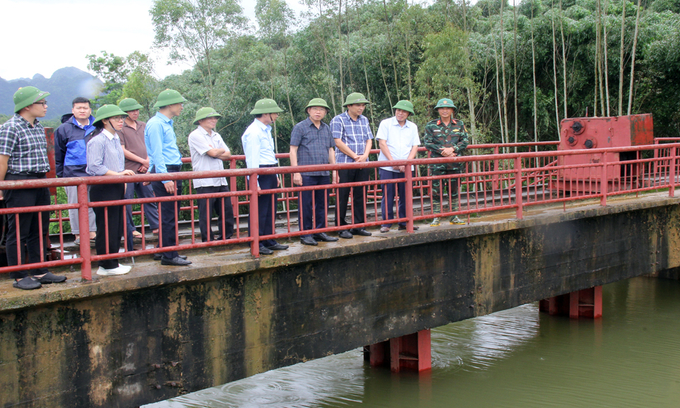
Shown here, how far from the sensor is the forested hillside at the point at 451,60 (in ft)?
68.0

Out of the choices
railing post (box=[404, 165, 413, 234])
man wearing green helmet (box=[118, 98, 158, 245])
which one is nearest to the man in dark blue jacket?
man wearing green helmet (box=[118, 98, 158, 245])

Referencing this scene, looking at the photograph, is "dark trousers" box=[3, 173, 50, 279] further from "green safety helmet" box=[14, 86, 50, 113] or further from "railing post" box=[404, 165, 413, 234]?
"railing post" box=[404, 165, 413, 234]

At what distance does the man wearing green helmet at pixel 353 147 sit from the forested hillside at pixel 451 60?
13.9 metres

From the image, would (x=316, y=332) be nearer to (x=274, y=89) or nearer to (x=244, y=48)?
(x=274, y=89)

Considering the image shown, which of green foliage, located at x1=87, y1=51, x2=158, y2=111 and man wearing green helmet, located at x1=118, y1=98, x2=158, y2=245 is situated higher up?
green foliage, located at x1=87, y1=51, x2=158, y2=111

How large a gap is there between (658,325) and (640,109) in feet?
50.5

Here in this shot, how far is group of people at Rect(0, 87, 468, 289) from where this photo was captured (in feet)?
13.5

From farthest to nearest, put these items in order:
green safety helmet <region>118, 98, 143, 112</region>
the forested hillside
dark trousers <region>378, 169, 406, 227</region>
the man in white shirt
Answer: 1. the forested hillside
2. the man in white shirt
3. green safety helmet <region>118, 98, 143, 112</region>
4. dark trousers <region>378, 169, 406, 227</region>

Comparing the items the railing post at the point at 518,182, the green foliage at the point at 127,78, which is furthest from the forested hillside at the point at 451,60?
the railing post at the point at 518,182

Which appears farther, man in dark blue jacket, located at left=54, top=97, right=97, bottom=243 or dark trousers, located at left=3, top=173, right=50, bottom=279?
man in dark blue jacket, located at left=54, top=97, right=97, bottom=243

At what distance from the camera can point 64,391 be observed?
12.6 ft

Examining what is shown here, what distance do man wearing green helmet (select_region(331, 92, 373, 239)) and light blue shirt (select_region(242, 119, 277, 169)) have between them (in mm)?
896

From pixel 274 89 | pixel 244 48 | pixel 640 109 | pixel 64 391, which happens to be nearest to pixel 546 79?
pixel 640 109

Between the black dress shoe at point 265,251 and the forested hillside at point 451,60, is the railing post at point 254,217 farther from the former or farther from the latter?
the forested hillside at point 451,60
